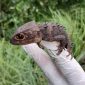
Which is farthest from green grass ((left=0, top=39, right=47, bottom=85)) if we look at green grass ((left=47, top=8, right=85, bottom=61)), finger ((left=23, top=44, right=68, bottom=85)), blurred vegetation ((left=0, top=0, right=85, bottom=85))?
finger ((left=23, top=44, right=68, bottom=85))

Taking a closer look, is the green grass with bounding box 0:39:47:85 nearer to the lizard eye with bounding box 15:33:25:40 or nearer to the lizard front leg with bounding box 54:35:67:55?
the lizard front leg with bounding box 54:35:67:55

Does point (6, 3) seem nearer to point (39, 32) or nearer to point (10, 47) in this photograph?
point (10, 47)

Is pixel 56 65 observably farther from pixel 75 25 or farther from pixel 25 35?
pixel 75 25

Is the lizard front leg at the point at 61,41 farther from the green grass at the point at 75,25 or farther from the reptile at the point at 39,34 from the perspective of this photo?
the green grass at the point at 75,25

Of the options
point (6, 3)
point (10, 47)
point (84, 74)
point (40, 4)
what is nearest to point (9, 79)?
point (10, 47)

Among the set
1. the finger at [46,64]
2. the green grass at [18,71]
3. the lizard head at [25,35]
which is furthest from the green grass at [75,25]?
the lizard head at [25,35]

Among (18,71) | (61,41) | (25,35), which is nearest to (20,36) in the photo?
(25,35)
